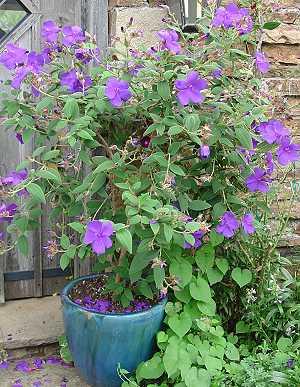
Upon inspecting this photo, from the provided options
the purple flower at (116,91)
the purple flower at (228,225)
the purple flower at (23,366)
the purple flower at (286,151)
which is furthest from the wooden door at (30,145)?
the purple flower at (286,151)

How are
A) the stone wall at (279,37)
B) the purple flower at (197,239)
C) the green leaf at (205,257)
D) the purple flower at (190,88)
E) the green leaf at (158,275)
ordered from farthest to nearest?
the stone wall at (279,37) → the green leaf at (205,257) → the purple flower at (197,239) → the green leaf at (158,275) → the purple flower at (190,88)

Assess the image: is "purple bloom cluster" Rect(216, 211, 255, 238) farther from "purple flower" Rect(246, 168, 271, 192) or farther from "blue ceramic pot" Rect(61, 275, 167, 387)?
"blue ceramic pot" Rect(61, 275, 167, 387)

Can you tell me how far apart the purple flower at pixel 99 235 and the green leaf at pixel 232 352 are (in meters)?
0.85

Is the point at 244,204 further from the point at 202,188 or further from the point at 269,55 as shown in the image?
the point at 269,55

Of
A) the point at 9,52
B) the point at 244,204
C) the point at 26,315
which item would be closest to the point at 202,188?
the point at 244,204

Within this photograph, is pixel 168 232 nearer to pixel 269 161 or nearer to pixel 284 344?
pixel 269 161

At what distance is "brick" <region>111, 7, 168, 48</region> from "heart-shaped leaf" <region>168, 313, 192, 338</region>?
1317 millimetres

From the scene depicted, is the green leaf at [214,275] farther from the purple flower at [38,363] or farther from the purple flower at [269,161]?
the purple flower at [38,363]

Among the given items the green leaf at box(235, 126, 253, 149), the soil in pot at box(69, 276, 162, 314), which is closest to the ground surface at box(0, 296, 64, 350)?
the soil in pot at box(69, 276, 162, 314)

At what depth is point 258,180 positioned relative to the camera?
238 centimetres

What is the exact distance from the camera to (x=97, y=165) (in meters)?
2.43

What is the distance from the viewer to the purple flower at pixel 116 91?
7.20 ft

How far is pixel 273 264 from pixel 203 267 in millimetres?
A: 413

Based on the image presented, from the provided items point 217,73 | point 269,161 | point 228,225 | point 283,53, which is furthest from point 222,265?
point 283,53
